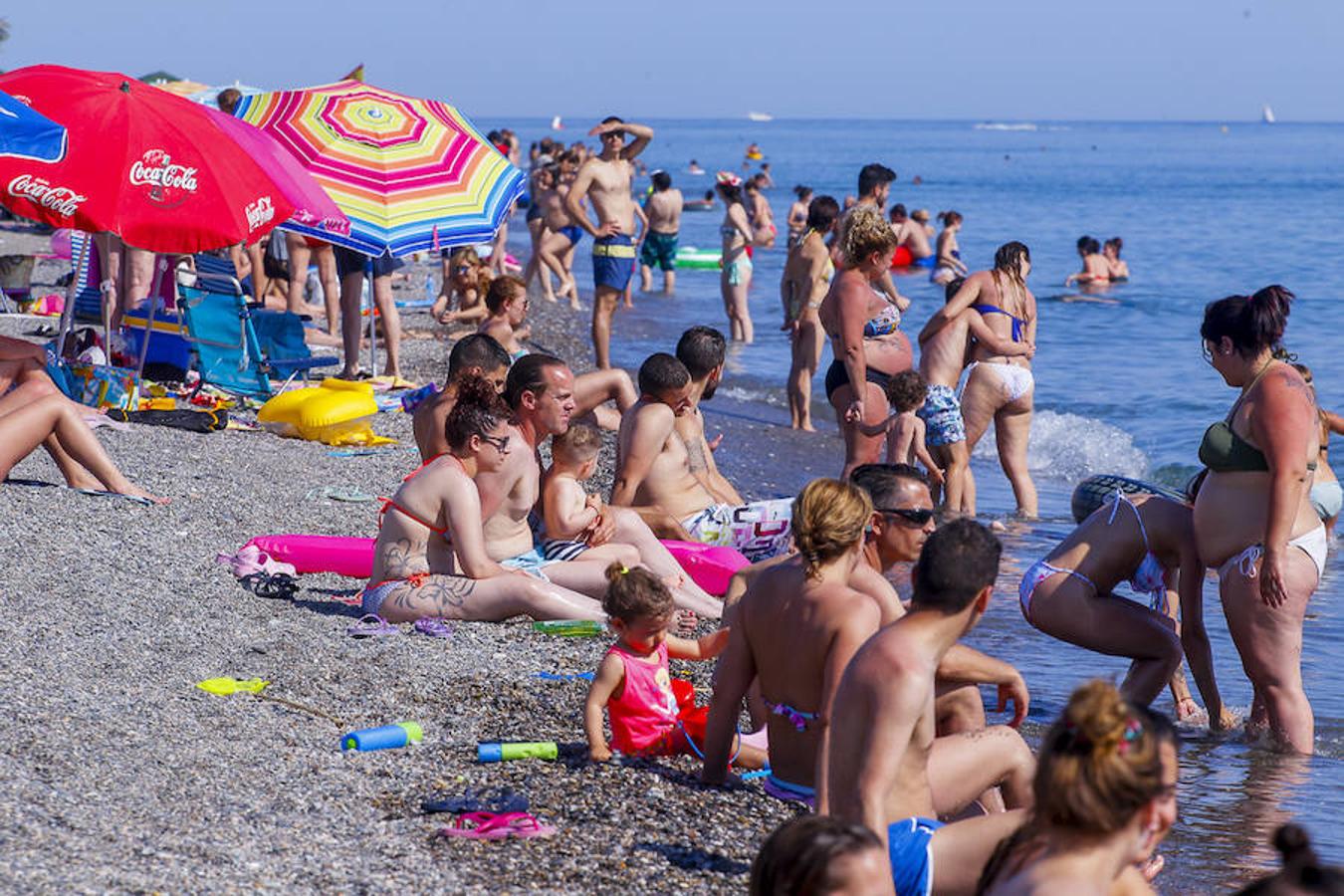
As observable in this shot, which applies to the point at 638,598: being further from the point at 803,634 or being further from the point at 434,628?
the point at 434,628

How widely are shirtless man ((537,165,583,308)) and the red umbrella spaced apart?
379 inches

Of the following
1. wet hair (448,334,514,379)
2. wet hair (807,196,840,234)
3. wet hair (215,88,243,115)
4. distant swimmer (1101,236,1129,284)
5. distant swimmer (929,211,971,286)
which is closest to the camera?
wet hair (448,334,514,379)

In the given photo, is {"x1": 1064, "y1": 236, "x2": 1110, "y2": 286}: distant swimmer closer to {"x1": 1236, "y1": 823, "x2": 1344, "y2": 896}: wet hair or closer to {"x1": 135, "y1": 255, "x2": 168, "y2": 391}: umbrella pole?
{"x1": 135, "y1": 255, "x2": 168, "y2": 391}: umbrella pole

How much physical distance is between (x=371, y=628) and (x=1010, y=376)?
4.10 meters

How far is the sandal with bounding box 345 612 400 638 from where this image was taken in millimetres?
5957

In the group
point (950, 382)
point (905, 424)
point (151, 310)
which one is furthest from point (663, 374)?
point (151, 310)

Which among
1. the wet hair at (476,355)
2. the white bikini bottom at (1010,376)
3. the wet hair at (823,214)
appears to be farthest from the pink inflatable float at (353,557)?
the wet hair at (823,214)

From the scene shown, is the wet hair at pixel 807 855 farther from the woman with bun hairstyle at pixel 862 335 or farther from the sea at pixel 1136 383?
the woman with bun hairstyle at pixel 862 335

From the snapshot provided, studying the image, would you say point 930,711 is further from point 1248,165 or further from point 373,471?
point 1248,165

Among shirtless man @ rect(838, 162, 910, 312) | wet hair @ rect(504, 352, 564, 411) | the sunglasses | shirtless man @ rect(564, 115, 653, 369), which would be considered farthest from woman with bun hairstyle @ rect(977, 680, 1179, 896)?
shirtless man @ rect(564, 115, 653, 369)

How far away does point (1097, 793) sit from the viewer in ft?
8.63

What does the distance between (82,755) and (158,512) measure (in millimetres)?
3204

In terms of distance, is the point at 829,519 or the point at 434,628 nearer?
the point at 829,519

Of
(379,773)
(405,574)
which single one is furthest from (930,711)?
(405,574)
